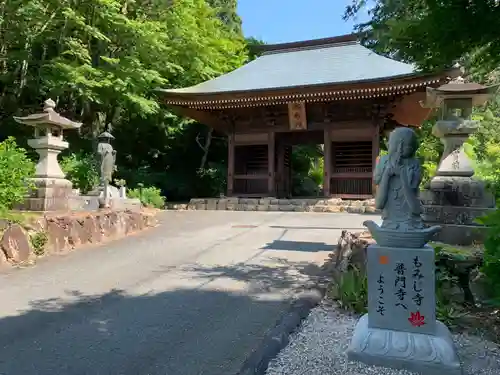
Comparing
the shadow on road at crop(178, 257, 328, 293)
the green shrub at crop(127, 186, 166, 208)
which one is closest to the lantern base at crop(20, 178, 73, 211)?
the shadow on road at crop(178, 257, 328, 293)

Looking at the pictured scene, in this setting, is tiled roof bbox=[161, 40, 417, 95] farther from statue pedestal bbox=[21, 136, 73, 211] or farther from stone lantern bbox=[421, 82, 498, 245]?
statue pedestal bbox=[21, 136, 73, 211]

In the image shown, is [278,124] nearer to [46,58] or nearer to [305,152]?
[305,152]

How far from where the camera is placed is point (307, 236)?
7844 millimetres

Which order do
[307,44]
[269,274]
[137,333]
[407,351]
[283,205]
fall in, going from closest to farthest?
1. [407,351]
2. [137,333]
3. [269,274]
4. [283,205]
5. [307,44]

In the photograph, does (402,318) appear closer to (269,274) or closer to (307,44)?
(269,274)

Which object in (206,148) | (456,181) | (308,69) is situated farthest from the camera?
(206,148)

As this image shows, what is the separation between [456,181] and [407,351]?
388 cm

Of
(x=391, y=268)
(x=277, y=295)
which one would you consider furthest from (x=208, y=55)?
(x=391, y=268)

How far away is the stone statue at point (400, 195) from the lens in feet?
8.93

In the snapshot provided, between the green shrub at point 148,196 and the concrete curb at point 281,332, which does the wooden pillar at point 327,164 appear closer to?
the green shrub at point 148,196

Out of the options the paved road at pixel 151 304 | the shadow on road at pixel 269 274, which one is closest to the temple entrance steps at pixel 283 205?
the paved road at pixel 151 304

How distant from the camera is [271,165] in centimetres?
1438

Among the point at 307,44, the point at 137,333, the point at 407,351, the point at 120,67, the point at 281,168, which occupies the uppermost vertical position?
the point at 307,44

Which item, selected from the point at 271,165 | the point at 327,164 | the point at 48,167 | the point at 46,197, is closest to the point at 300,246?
the point at 46,197
